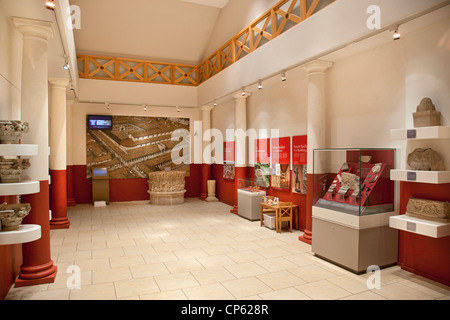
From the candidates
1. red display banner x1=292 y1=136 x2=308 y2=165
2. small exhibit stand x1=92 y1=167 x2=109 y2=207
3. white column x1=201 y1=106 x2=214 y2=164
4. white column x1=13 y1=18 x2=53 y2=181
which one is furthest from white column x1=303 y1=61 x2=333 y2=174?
small exhibit stand x1=92 y1=167 x2=109 y2=207

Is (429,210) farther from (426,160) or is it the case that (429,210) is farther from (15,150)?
(15,150)

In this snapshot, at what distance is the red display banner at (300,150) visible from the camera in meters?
7.32

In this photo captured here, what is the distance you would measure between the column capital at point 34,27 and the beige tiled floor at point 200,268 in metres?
3.59

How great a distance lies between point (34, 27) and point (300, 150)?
18.5 ft

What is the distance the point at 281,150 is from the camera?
8.22 metres

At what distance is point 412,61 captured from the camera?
4.82 meters

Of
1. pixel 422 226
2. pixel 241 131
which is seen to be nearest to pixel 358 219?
pixel 422 226

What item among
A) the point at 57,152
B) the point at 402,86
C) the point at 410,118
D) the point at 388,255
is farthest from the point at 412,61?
the point at 57,152

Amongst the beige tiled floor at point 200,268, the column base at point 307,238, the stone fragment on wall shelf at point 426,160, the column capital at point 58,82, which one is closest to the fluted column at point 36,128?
the beige tiled floor at point 200,268

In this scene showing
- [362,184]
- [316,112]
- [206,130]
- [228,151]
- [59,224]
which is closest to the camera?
[362,184]

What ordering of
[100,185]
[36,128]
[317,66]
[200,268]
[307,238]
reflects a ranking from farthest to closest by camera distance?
[100,185], [307,238], [317,66], [200,268], [36,128]

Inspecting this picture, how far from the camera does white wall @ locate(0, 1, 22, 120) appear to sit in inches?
160

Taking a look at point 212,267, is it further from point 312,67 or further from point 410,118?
point 312,67

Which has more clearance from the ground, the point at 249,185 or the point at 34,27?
the point at 34,27
